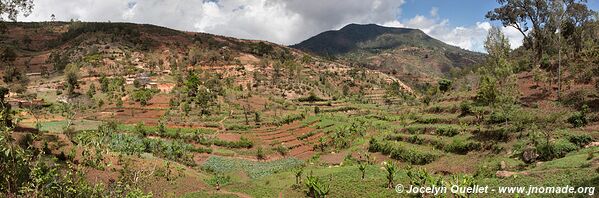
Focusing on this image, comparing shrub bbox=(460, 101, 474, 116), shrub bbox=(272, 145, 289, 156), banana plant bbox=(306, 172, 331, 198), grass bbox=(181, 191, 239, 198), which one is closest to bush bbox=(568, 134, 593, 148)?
shrub bbox=(460, 101, 474, 116)

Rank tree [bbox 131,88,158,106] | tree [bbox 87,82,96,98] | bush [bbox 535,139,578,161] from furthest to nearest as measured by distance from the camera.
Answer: tree [bbox 87,82,96,98] → tree [bbox 131,88,158,106] → bush [bbox 535,139,578,161]

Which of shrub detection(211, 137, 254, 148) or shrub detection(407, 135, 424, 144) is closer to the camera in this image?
shrub detection(407, 135, 424, 144)

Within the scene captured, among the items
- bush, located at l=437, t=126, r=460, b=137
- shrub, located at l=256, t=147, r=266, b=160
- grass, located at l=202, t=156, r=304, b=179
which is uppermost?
bush, located at l=437, t=126, r=460, b=137

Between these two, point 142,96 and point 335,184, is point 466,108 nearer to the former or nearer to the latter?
point 335,184

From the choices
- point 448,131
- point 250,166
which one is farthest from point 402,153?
point 250,166

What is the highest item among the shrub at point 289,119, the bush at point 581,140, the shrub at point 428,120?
the bush at point 581,140

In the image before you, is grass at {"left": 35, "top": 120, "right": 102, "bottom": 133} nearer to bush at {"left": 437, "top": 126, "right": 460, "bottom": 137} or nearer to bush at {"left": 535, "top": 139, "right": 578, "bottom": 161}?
bush at {"left": 437, "top": 126, "right": 460, "bottom": 137}

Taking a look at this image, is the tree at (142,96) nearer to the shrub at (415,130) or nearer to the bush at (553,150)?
the shrub at (415,130)

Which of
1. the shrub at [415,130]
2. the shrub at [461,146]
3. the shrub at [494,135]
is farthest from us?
the shrub at [415,130]

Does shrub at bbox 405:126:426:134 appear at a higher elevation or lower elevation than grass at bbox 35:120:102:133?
higher

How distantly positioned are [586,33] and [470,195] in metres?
47.5

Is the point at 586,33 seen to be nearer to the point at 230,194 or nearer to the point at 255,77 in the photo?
the point at 230,194

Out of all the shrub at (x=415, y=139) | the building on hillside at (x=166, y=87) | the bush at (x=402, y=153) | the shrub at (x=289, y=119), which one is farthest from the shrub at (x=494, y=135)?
the building on hillside at (x=166, y=87)

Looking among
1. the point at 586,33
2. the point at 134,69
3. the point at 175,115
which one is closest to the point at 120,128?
the point at 175,115
